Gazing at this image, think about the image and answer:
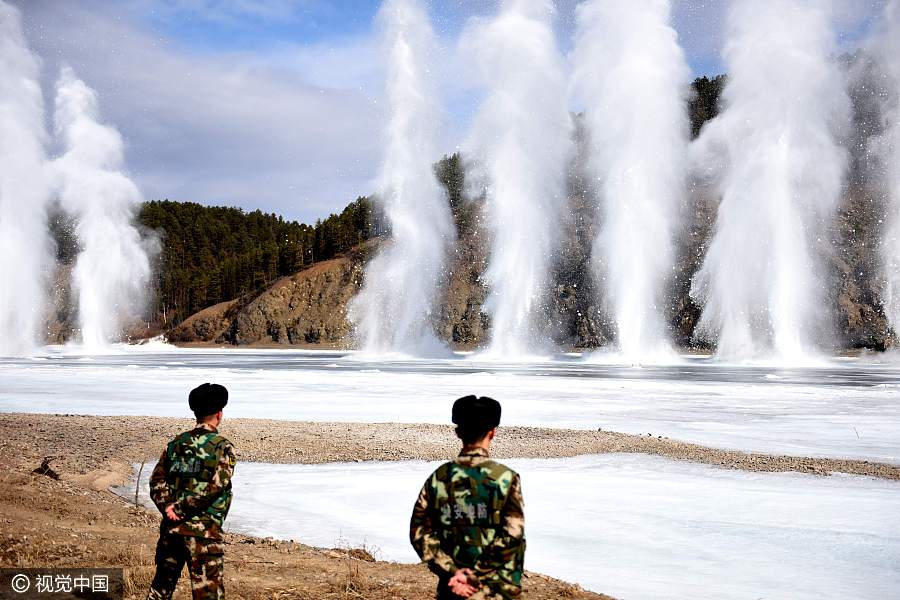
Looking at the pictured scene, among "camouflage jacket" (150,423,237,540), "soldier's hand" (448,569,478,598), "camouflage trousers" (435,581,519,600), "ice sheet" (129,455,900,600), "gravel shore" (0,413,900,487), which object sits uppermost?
"camouflage jacket" (150,423,237,540)

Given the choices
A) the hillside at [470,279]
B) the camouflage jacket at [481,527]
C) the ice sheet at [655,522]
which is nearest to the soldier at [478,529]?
the camouflage jacket at [481,527]

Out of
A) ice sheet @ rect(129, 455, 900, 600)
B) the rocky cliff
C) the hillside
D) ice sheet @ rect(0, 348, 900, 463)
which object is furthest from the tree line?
ice sheet @ rect(129, 455, 900, 600)

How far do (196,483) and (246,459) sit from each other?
11.6 metres

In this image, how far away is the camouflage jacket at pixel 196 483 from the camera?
17.8 ft

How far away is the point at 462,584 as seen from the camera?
4105 millimetres

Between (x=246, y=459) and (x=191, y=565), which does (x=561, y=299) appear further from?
(x=191, y=565)

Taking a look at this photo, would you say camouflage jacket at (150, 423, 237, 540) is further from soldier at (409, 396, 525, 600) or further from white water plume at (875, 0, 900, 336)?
white water plume at (875, 0, 900, 336)

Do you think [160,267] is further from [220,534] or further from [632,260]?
[220,534]

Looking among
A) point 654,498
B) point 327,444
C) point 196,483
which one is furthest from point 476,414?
point 327,444

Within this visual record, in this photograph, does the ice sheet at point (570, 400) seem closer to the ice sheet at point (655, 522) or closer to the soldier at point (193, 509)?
the ice sheet at point (655, 522)

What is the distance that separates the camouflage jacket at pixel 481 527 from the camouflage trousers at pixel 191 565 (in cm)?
190

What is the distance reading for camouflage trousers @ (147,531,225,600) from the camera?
537 cm

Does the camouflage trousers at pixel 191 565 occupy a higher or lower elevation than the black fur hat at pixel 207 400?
lower

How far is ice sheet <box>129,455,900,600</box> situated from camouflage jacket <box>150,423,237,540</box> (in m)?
4.30
